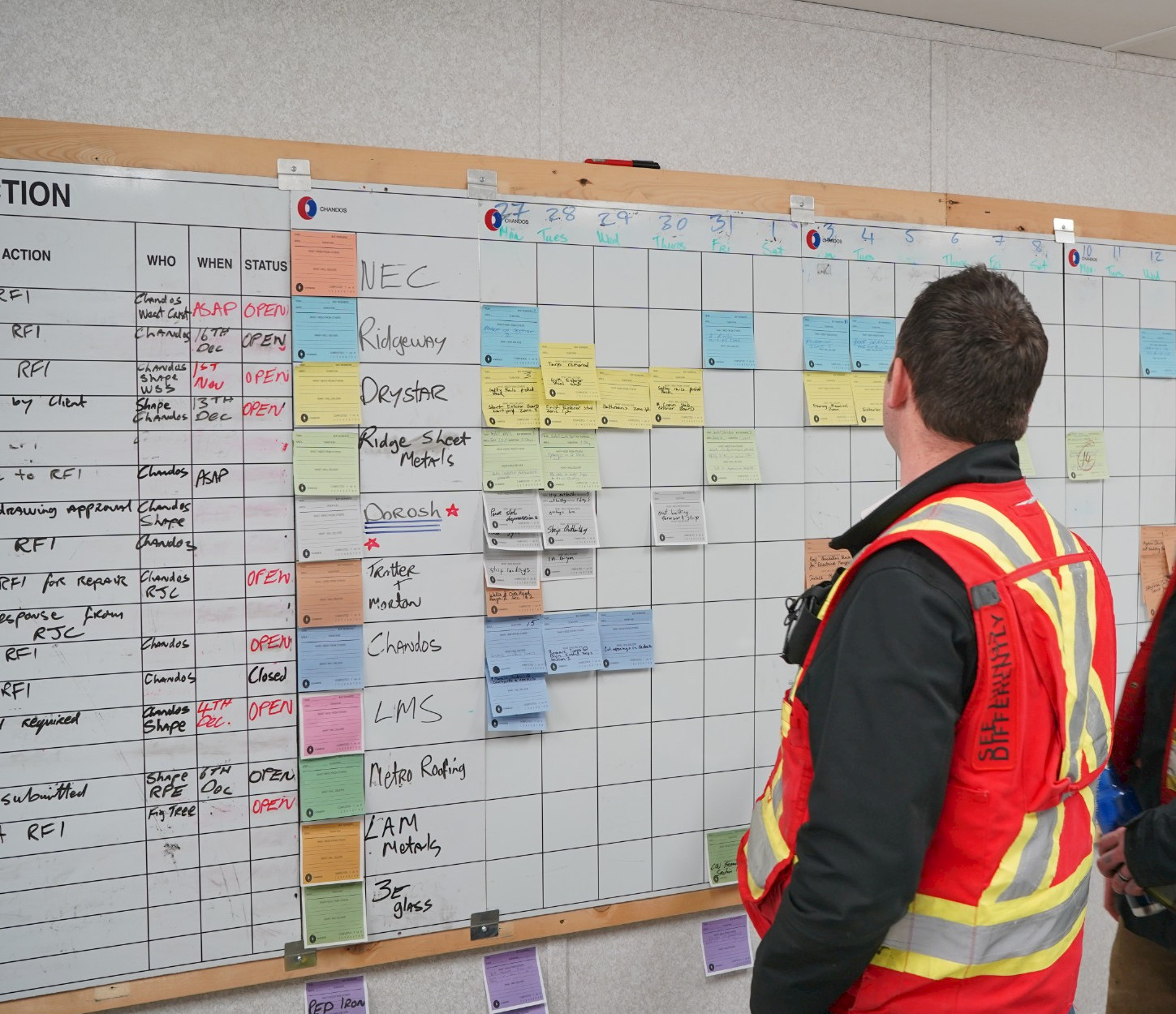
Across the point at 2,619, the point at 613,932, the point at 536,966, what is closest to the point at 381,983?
the point at 536,966

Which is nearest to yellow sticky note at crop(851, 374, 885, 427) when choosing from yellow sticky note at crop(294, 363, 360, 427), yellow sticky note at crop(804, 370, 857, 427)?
yellow sticky note at crop(804, 370, 857, 427)

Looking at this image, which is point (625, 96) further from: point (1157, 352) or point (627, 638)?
point (1157, 352)

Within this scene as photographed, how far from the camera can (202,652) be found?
175 centimetres

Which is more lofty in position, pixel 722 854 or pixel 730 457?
pixel 730 457

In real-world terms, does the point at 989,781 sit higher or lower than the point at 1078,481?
lower

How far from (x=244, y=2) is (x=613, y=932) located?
202cm

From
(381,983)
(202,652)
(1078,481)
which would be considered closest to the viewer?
(202,652)

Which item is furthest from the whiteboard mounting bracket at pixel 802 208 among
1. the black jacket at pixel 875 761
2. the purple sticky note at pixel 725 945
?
the purple sticky note at pixel 725 945

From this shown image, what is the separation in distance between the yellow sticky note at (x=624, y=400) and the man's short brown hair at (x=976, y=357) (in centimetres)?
79

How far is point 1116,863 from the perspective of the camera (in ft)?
5.04

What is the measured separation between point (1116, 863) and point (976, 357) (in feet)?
2.96

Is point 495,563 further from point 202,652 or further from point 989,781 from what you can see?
point 989,781

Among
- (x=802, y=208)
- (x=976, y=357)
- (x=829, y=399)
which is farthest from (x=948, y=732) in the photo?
(x=802, y=208)

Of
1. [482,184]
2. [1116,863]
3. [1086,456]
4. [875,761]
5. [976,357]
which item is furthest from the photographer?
[1086,456]
